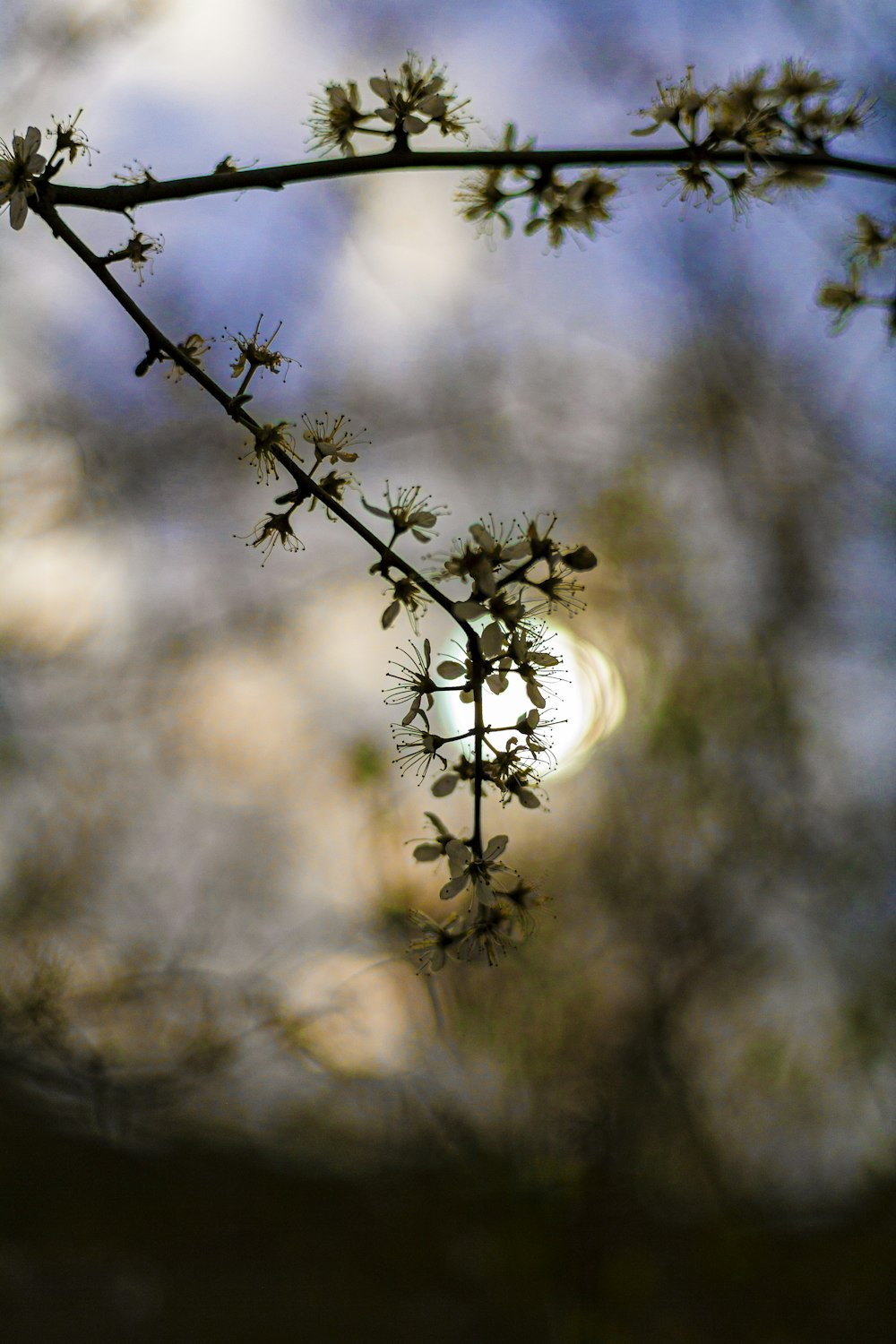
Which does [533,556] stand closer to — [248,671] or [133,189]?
[133,189]

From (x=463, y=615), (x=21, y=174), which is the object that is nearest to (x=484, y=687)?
(x=463, y=615)

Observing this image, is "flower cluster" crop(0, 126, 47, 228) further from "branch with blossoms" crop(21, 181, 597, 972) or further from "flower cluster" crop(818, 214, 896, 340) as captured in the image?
"flower cluster" crop(818, 214, 896, 340)

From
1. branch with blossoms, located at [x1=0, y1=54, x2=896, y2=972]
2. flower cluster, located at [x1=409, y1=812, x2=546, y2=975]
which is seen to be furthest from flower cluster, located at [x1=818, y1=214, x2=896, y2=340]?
flower cluster, located at [x1=409, y1=812, x2=546, y2=975]

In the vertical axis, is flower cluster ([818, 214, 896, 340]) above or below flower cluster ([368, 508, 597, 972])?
above

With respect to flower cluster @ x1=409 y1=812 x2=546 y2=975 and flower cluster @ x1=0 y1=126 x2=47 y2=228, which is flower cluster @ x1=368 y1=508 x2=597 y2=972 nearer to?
flower cluster @ x1=409 y1=812 x2=546 y2=975

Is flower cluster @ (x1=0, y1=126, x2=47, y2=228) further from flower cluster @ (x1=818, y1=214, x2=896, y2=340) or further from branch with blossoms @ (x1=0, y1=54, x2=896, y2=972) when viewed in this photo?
flower cluster @ (x1=818, y1=214, x2=896, y2=340)

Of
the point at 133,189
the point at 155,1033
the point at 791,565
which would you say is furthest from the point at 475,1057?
the point at 133,189

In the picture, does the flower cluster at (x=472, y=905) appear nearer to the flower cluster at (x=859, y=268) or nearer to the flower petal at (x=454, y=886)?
the flower petal at (x=454, y=886)

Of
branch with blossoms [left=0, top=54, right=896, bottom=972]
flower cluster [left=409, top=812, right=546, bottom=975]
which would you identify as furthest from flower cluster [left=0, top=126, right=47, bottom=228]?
flower cluster [left=409, top=812, right=546, bottom=975]

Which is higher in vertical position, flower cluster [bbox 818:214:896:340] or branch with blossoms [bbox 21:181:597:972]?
flower cluster [bbox 818:214:896:340]

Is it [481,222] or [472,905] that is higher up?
[481,222]

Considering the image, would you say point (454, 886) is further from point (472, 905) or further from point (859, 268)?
point (859, 268)

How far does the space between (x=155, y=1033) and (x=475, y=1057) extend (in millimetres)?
1215

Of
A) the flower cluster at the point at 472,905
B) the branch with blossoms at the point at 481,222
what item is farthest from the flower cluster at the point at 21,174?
the flower cluster at the point at 472,905
